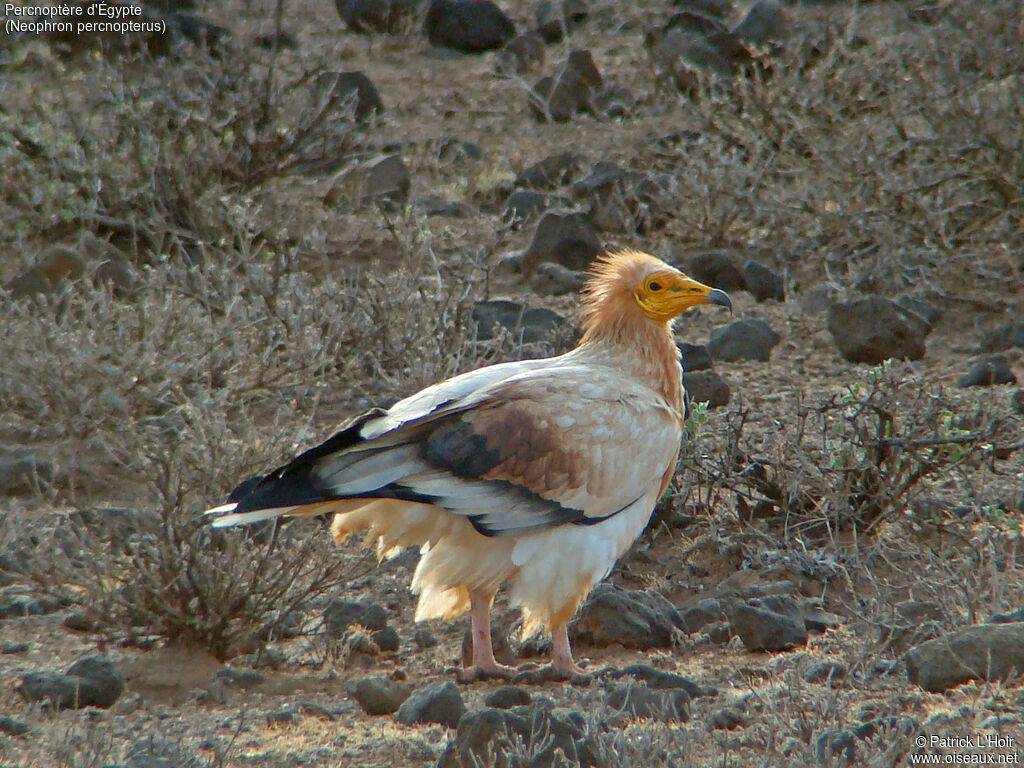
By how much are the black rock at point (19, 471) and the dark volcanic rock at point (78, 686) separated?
1691 millimetres

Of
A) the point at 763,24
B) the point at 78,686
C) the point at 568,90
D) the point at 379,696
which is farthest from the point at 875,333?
the point at 763,24

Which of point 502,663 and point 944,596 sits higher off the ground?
point 944,596

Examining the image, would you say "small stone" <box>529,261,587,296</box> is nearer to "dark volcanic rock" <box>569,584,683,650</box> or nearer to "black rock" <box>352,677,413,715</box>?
"dark volcanic rock" <box>569,584,683,650</box>

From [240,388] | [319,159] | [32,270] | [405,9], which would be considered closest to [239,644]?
[240,388]

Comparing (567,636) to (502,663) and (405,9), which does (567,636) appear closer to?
(502,663)

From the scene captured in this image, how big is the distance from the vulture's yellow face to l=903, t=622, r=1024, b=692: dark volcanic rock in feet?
4.56

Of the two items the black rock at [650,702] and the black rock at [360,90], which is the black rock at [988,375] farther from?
the black rock at [360,90]

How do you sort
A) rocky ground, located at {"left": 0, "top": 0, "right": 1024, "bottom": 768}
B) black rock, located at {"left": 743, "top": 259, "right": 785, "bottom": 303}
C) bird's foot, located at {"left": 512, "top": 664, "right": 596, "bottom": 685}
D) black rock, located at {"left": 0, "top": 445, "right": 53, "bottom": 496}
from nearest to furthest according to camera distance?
rocky ground, located at {"left": 0, "top": 0, "right": 1024, "bottom": 768} → bird's foot, located at {"left": 512, "top": 664, "right": 596, "bottom": 685} → black rock, located at {"left": 0, "top": 445, "right": 53, "bottom": 496} → black rock, located at {"left": 743, "top": 259, "right": 785, "bottom": 303}

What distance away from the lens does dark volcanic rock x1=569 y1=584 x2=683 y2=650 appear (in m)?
4.33

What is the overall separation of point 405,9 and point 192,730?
→ 998cm

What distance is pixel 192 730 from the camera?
3.56 metres

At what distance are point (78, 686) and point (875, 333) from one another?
4359mm

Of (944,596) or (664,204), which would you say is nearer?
(944,596)

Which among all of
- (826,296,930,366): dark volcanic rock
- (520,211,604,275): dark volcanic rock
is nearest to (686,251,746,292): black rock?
(520,211,604,275): dark volcanic rock
